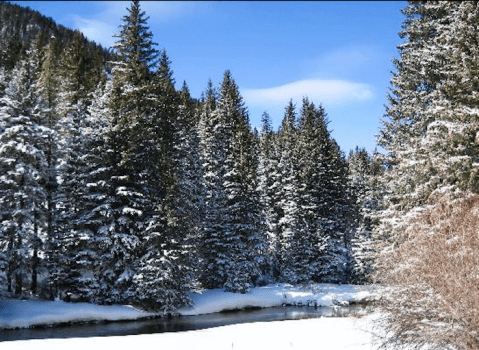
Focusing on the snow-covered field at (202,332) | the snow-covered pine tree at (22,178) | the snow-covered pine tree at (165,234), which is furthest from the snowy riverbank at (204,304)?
the snow-covered pine tree at (22,178)

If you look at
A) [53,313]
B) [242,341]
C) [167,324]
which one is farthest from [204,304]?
[242,341]

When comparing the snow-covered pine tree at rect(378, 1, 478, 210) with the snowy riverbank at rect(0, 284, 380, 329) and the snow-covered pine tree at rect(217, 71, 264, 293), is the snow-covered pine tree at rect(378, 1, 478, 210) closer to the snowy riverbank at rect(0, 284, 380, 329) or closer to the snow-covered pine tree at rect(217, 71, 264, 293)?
the snowy riverbank at rect(0, 284, 380, 329)

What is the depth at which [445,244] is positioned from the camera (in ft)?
39.3

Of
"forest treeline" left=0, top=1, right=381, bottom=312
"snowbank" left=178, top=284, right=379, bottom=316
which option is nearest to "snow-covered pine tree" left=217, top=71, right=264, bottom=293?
"forest treeline" left=0, top=1, right=381, bottom=312

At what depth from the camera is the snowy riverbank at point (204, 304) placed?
24.4 m

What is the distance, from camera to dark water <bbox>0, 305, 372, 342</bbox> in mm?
21928

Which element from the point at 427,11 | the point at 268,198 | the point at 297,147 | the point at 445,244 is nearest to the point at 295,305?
the point at 268,198

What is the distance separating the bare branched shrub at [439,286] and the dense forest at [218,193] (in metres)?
0.06

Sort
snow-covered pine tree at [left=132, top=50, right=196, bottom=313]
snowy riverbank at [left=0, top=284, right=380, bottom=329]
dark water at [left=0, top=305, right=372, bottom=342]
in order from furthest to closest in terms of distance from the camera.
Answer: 1. snow-covered pine tree at [left=132, top=50, right=196, bottom=313]
2. snowy riverbank at [left=0, top=284, right=380, bottom=329]
3. dark water at [left=0, top=305, right=372, bottom=342]

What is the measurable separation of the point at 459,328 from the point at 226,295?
27227mm

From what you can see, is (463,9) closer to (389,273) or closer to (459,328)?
(389,273)

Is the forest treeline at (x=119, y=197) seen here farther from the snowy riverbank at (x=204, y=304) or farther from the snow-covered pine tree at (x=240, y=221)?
the snowy riverbank at (x=204, y=304)

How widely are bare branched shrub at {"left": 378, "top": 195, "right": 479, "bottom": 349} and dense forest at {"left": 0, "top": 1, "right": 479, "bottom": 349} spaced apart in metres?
0.06

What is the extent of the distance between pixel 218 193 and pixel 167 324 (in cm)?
1798
